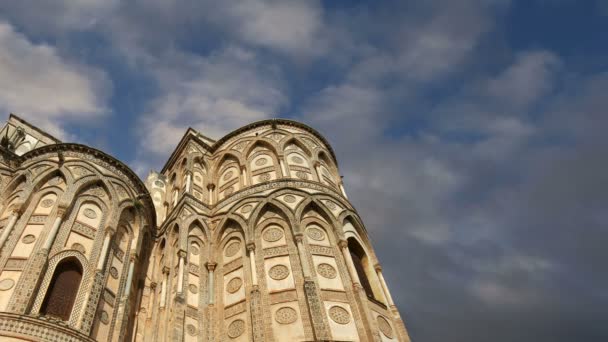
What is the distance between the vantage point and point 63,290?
1249 centimetres

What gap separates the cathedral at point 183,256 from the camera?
12.4m

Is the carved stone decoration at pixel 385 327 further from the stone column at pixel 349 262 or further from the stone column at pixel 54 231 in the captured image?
the stone column at pixel 54 231

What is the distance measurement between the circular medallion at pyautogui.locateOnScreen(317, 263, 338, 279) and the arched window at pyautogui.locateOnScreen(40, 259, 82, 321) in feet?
24.0

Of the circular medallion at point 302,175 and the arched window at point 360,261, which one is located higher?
the circular medallion at point 302,175

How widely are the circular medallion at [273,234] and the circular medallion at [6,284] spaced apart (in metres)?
7.59

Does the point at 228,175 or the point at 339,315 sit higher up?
the point at 228,175

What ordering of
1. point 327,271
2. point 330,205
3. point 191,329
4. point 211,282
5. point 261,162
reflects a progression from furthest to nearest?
point 261,162, point 330,205, point 211,282, point 327,271, point 191,329

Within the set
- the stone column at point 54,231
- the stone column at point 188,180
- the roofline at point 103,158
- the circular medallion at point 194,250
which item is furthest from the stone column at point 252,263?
the stone column at point 54,231

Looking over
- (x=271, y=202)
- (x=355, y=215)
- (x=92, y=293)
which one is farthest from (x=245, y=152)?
(x=92, y=293)

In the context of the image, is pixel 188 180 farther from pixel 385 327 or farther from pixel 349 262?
pixel 385 327

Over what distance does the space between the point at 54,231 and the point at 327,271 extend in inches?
336

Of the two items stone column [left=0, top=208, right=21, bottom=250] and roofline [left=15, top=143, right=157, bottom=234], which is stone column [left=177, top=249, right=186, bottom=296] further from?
stone column [left=0, top=208, right=21, bottom=250]

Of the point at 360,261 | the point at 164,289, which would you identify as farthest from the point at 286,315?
the point at 164,289

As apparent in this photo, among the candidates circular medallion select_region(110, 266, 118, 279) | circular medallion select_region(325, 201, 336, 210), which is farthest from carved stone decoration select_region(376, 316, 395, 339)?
circular medallion select_region(110, 266, 118, 279)
